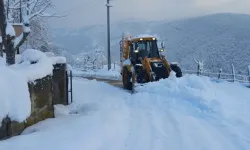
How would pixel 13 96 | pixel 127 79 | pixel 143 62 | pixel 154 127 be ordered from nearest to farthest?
pixel 13 96
pixel 154 127
pixel 143 62
pixel 127 79

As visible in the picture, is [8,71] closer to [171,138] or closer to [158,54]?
[171,138]

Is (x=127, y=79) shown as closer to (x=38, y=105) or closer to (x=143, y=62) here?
(x=143, y=62)

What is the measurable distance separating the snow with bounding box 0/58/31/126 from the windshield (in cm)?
1109

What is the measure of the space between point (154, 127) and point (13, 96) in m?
3.57

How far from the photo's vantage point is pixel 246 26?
110500mm

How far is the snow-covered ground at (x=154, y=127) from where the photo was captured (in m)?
7.06

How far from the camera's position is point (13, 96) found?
732 centimetres

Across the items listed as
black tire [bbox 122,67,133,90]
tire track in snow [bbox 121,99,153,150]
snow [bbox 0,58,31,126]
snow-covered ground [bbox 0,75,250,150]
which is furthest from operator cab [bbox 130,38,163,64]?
snow [bbox 0,58,31,126]

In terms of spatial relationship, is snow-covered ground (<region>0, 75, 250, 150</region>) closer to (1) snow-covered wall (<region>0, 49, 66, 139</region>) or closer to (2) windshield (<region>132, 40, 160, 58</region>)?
(1) snow-covered wall (<region>0, 49, 66, 139</region>)

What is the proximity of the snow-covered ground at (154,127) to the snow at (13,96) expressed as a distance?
522 millimetres

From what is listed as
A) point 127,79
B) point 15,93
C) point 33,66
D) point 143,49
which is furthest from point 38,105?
point 127,79

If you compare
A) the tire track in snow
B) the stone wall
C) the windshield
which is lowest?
the tire track in snow

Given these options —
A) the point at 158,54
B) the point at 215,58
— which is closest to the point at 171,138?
the point at 158,54

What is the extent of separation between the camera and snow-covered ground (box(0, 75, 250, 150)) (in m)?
7.06
